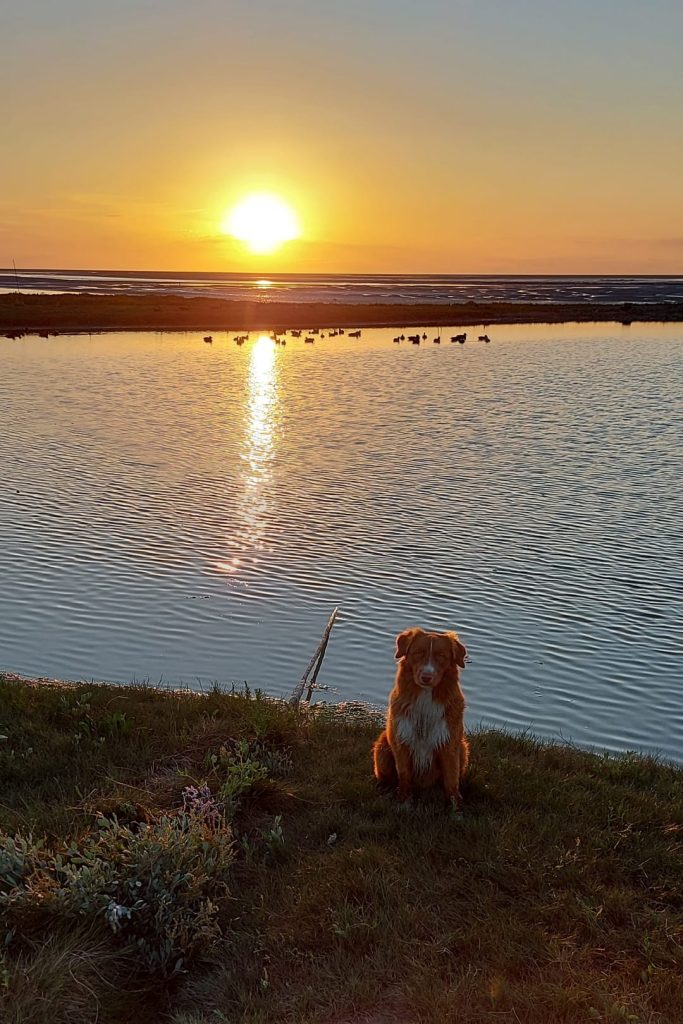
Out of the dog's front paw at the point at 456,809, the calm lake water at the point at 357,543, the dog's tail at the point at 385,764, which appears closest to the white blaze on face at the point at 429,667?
the dog's tail at the point at 385,764

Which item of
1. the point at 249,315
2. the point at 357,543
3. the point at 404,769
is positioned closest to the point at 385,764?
the point at 404,769

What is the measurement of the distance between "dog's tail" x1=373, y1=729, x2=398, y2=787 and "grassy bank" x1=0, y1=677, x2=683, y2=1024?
20cm

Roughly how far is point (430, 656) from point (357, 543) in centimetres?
962

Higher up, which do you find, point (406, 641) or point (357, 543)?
point (406, 641)

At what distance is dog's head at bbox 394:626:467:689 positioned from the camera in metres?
6.29

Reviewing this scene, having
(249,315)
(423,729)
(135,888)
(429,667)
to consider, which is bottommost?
(135,888)

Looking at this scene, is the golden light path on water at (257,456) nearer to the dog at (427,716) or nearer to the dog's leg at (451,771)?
the dog at (427,716)

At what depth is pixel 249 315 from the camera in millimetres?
76438

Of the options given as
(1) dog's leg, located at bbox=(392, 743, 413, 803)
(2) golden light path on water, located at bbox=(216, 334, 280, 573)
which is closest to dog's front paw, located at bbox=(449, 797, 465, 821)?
(1) dog's leg, located at bbox=(392, 743, 413, 803)

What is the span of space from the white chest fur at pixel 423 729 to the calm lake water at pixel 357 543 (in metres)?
3.35

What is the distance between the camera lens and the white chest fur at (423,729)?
6.45 meters

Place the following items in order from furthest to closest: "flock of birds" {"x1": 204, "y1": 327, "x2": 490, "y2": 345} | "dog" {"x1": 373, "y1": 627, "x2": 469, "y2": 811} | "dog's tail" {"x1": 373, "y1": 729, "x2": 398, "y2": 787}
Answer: "flock of birds" {"x1": 204, "y1": 327, "x2": 490, "y2": 345} → "dog's tail" {"x1": 373, "y1": 729, "x2": 398, "y2": 787} → "dog" {"x1": 373, "y1": 627, "x2": 469, "y2": 811}

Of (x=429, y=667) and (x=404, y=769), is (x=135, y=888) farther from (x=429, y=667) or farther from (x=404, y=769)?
(x=429, y=667)

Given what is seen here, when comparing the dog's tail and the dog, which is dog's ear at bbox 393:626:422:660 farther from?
the dog's tail
